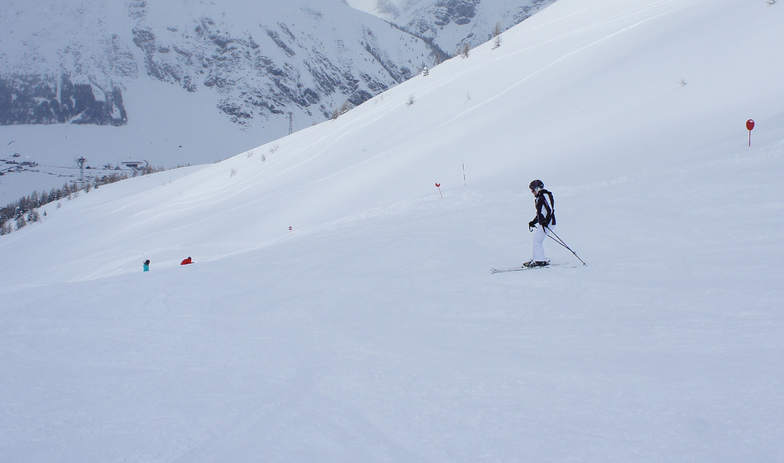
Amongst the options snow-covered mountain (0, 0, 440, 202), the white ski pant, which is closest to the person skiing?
the white ski pant

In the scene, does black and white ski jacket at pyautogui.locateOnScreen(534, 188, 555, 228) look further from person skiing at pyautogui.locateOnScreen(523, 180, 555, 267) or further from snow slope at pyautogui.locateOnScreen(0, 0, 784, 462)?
snow slope at pyautogui.locateOnScreen(0, 0, 784, 462)

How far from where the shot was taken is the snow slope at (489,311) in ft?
11.2

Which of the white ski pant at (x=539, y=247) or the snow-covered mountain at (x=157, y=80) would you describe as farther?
the snow-covered mountain at (x=157, y=80)

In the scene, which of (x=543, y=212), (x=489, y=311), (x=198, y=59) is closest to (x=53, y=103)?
(x=198, y=59)

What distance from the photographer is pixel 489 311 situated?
6035 mm

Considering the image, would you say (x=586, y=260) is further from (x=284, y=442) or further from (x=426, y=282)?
(x=284, y=442)

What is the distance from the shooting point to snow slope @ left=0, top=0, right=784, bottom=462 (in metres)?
3.40

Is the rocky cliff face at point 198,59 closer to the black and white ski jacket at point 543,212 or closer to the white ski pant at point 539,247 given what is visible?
the black and white ski jacket at point 543,212

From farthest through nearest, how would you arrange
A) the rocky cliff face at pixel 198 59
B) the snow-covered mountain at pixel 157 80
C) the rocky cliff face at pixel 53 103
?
the rocky cliff face at pixel 198 59 → the rocky cliff face at pixel 53 103 → the snow-covered mountain at pixel 157 80

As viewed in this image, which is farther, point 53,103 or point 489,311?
point 53,103

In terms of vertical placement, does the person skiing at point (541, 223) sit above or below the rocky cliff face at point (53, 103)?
below

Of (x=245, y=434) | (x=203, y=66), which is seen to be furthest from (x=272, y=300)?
(x=203, y=66)

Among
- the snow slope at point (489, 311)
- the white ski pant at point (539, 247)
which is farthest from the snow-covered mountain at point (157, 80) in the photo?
the white ski pant at point (539, 247)

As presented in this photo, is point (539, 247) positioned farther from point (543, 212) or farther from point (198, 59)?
point (198, 59)
